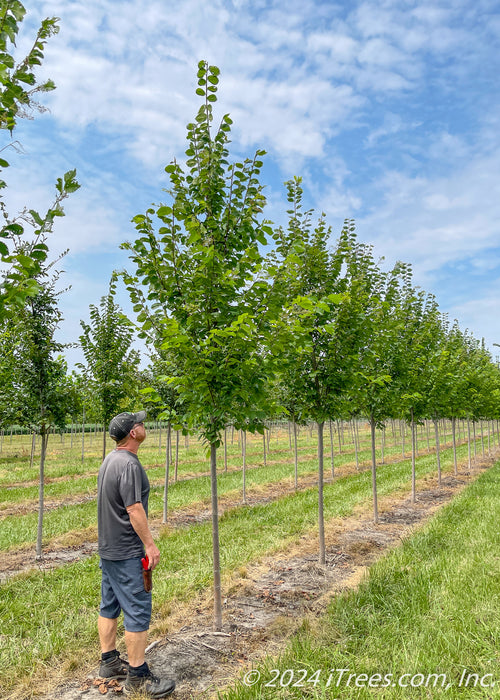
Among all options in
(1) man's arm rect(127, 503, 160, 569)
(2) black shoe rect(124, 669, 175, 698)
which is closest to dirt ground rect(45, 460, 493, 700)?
(2) black shoe rect(124, 669, 175, 698)

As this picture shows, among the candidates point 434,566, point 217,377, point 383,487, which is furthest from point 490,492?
point 217,377

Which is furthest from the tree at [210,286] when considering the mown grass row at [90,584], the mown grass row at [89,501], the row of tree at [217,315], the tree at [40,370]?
the mown grass row at [89,501]

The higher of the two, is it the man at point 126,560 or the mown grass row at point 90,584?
the man at point 126,560

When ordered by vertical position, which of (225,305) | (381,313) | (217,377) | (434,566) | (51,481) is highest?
(381,313)

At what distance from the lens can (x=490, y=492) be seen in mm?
12609

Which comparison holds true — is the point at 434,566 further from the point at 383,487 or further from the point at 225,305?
the point at 383,487

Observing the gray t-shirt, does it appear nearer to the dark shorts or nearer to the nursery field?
the dark shorts

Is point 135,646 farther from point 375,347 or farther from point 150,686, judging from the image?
point 375,347

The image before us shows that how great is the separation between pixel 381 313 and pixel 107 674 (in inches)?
309

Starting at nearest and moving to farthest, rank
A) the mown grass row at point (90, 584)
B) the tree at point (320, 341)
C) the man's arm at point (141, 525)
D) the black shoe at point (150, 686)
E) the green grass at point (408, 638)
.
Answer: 1. the green grass at point (408, 638)
2. the black shoe at point (150, 686)
3. the man's arm at point (141, 525)
4. the mown grass row at point (90, 584)
5. the tree at point (320, 341)

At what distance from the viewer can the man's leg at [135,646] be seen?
3.69m

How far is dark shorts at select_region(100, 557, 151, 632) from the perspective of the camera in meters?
3.70

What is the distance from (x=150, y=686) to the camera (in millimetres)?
3645

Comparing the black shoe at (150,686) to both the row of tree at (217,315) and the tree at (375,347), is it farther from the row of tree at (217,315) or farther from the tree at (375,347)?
the tree at (375,347)
